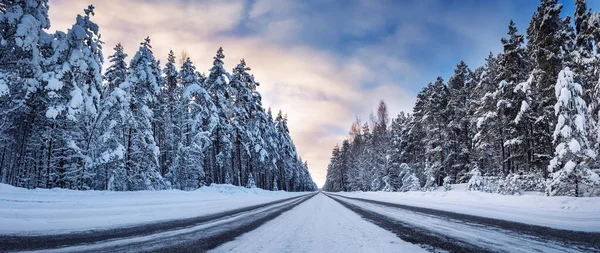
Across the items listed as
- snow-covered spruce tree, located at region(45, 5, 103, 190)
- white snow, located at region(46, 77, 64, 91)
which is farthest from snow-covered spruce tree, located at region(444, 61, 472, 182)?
white snow, located at region(46, 77, 64, 91)

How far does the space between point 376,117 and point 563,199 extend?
159 ft

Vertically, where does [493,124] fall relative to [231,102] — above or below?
below

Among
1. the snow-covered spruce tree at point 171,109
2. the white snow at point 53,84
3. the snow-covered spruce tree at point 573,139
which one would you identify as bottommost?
the snow-covered spruce tree at point 573,139

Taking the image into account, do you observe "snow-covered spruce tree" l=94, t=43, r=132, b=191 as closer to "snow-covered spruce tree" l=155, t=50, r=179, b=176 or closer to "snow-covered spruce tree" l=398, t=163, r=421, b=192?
"snow-covered spruce tree" l=155, t=50, r=179, b=176

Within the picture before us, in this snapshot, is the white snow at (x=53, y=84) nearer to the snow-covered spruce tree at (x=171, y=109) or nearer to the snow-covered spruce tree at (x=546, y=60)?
the snow-covered spruce tree at (x=171, y=109)

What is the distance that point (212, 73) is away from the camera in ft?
80.8

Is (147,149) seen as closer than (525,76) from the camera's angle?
Yes

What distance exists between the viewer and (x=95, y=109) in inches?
502

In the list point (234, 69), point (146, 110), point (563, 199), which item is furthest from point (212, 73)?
point (563, 199)

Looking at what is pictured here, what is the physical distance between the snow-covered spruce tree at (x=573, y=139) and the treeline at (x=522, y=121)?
0.03m

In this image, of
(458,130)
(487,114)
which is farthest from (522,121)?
(458,130)

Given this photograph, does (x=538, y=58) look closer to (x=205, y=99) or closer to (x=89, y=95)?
(x=205, y=99)

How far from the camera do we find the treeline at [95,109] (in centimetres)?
1120

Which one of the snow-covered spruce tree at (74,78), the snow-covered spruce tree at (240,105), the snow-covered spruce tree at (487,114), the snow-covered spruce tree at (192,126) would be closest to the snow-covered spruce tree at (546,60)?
the snow-covered spruce tree at (487,114)
